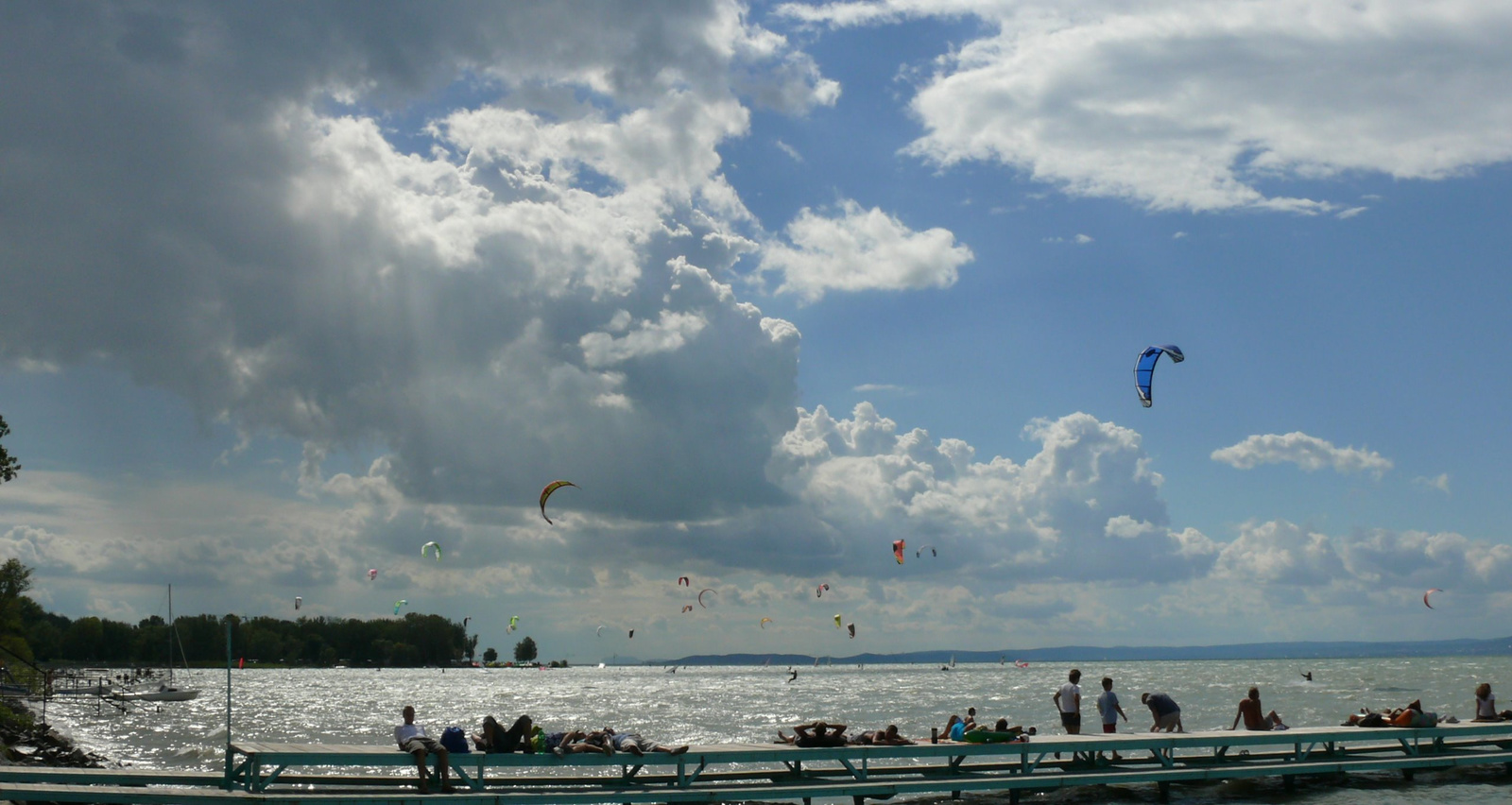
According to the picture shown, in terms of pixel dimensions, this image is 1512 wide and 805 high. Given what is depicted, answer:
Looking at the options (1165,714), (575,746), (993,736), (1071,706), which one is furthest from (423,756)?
(1165,714)

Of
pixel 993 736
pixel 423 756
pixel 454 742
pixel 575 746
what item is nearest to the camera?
A: pixel 423 756

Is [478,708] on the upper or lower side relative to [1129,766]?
lower

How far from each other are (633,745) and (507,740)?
65.2 inches

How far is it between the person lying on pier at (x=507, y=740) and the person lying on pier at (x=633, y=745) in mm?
1022

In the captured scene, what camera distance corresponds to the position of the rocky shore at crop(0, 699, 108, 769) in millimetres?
26312

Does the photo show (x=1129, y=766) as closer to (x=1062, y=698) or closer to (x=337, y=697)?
(x=1062, y=698)

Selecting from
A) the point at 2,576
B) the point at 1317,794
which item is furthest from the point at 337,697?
the point at 1317,794

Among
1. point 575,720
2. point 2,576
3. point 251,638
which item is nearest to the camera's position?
point 2,576

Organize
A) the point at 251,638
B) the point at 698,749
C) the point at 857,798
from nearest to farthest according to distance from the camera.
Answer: the point at 698,749 → the point at 857,798 → the point at 251,638

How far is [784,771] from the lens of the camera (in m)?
16.8

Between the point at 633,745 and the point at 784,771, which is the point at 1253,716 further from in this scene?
the point at 633,745

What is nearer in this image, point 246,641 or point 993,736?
point 993,736

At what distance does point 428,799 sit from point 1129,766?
10.4 metres

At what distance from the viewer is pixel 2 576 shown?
144 ft
